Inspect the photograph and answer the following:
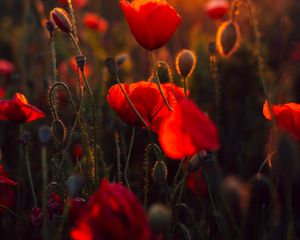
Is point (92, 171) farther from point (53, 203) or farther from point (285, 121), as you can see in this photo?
point (285, 121)

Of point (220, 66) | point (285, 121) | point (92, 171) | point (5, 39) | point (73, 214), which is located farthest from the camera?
point (5, 39)

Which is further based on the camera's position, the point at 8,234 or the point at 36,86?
the point at 36,86

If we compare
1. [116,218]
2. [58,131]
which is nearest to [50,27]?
[58,131]

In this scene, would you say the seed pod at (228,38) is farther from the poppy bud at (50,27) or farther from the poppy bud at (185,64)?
→ the poppy bud at (50,27)

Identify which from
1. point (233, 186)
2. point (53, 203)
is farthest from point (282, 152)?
point (53, 203)

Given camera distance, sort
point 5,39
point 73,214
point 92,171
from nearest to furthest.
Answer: point 73,214, point 92,171, point 5,39

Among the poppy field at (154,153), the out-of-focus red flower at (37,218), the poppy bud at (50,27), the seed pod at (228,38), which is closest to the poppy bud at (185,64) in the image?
the poppy field at (154,153)

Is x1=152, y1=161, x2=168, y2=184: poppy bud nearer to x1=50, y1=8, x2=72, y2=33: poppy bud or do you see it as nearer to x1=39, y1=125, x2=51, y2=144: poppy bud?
x1=39, y1=125, x2=51, y2=144: poppy bud
